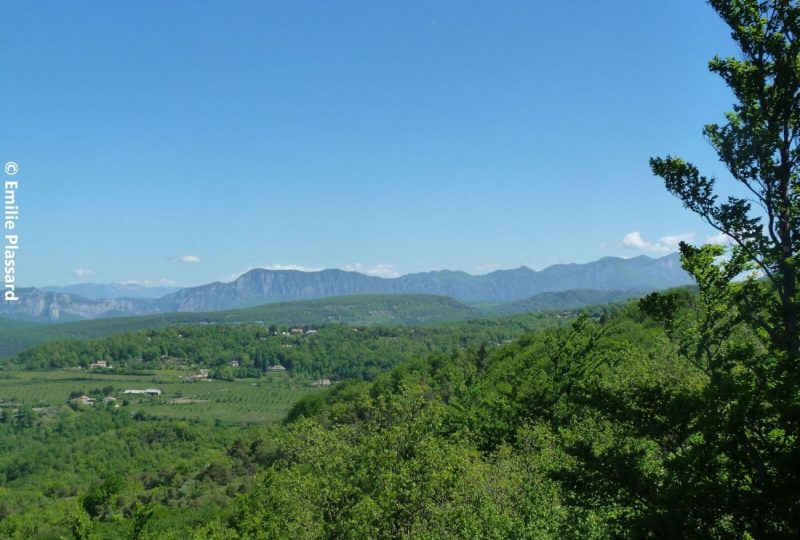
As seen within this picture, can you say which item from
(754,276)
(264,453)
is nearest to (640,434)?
(754,276)

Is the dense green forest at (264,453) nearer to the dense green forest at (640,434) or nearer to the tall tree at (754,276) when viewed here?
the dense green forest at (640,434)

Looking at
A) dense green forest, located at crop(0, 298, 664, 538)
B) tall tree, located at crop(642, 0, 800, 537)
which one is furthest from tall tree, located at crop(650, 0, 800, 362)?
dense green forest, located at crop(0, 298, 664, 538)

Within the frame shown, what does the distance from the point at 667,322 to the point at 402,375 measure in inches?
4164

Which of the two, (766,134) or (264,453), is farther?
(264,453)

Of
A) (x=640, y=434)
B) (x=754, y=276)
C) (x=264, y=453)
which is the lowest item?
(x=264, y=453)

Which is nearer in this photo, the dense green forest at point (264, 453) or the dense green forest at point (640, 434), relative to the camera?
the dense green forest at point (640, 434)

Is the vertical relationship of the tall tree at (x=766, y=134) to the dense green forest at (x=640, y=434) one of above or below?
above

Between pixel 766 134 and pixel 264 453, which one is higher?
pixel 766 134

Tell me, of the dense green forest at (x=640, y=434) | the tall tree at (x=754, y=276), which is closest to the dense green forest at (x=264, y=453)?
the dense green forest at (x=640, y=434)

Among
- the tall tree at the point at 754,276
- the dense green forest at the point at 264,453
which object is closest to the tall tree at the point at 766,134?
the tall tree at the point at 754,276

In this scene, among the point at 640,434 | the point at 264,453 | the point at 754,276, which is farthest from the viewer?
the point at 264,453

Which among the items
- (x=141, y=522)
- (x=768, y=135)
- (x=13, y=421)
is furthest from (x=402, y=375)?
(x=13, y=421)

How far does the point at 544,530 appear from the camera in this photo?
18594 mm

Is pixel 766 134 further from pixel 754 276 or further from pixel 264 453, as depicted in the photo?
pixel 264 453
